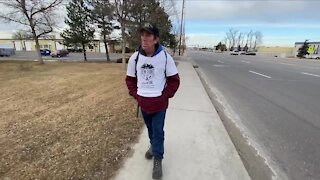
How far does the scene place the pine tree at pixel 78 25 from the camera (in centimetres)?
2792

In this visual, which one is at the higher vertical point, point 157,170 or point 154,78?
point 154,78

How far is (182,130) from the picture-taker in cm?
455

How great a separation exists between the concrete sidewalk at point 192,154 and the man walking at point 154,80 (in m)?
0.28

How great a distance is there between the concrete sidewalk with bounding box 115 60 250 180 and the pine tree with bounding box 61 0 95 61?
1000 inches

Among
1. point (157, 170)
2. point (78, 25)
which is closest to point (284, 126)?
point (157, 170)

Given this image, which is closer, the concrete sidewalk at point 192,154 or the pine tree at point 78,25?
the concrete sidewalk at point 192,154

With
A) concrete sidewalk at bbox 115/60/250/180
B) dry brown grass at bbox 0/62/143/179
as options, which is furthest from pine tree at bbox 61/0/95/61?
concrete sidewalk at bbox 115/60/250/180

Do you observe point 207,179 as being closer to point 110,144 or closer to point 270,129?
point 110,144

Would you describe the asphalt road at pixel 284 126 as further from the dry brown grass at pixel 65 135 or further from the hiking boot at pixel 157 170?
the dry brown grass at pixel 65 135

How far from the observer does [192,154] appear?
3584 millimetres

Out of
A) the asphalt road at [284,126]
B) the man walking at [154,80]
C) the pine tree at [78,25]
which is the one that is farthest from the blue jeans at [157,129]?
the pine tree at [78,25]

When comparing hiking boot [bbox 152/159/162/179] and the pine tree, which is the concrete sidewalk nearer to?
hiking boot [bbox 152/159/162/179]

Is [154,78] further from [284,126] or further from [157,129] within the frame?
[284,126]

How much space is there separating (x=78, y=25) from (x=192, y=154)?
1086 inches
